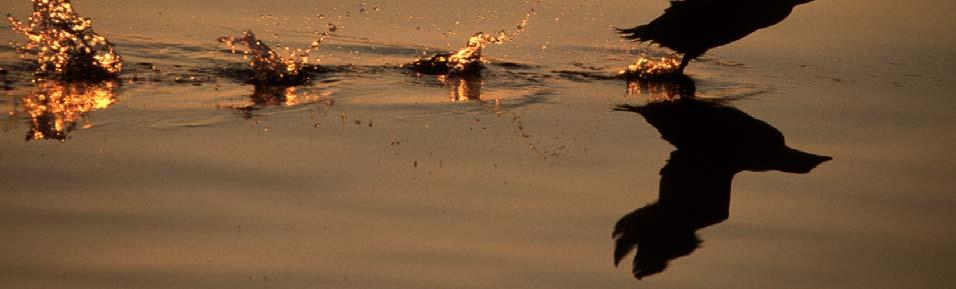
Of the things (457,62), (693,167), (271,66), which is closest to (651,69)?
(457,62)

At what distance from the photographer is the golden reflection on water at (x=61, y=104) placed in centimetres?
701

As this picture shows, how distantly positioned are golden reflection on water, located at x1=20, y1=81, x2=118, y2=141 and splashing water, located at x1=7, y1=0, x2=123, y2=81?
0.30 m

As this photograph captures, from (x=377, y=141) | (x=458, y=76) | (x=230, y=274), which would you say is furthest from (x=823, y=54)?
(x=230, y=274)

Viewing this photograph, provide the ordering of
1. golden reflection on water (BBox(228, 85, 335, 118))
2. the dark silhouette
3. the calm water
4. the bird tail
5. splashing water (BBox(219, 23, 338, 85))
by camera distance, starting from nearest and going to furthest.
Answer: the calm water, golden reflection on water (BBox(228, 85, 335, 118)), splashing water (BBox(219, 23, 338, 85)), the dark silhouette, the bird tail

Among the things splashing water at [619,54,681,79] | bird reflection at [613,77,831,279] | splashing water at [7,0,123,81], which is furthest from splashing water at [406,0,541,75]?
splashing water at [7,0,123,81]

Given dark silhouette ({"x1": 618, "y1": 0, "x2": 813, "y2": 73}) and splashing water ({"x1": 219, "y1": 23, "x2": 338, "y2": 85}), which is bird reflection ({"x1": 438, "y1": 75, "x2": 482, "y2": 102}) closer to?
splashing water ({"x1": 219, "y1": 23, "x2": 338, "y2": 85})

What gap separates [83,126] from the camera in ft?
23.5

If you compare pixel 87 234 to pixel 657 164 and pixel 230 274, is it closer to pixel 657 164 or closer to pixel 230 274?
pixel 230 274

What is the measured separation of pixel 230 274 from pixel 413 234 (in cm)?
90

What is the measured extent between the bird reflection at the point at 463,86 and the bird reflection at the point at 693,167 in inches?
40.0

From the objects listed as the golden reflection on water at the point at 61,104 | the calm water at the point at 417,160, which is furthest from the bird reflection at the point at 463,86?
the golden reflection on water at the point at 61,104

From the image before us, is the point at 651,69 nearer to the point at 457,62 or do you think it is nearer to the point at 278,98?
the point at 457,62

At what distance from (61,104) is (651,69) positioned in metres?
4.50

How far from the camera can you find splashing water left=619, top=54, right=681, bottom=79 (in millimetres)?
10133
